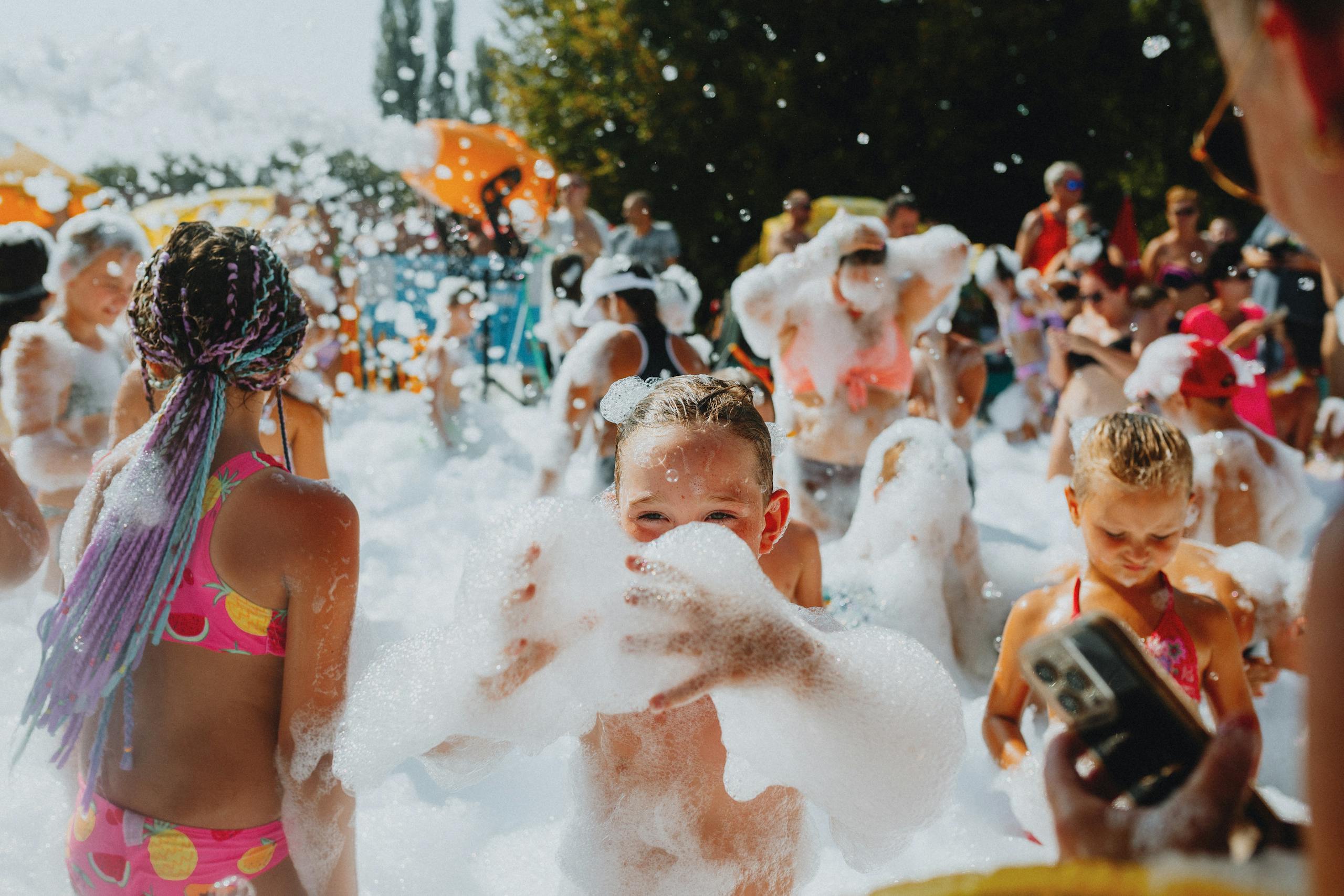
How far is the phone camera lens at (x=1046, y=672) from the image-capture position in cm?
86

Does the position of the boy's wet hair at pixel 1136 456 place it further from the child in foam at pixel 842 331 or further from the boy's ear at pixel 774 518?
the child in foam at pixel 842 331

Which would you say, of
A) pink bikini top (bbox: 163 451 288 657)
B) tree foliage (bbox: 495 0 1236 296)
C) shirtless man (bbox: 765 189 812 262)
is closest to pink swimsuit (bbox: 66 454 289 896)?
pink bikini top (bbox: 163 451 288 657)

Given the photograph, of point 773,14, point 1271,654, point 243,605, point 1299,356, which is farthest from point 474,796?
point 773,14

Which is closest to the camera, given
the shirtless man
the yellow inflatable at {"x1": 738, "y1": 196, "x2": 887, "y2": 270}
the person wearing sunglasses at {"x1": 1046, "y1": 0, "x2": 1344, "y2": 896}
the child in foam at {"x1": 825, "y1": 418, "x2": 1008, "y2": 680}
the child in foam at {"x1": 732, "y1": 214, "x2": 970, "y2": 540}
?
the person wearing sunglasses at {"x1": 1046, "y1": 0, "x2": 1344, "y2": 896}

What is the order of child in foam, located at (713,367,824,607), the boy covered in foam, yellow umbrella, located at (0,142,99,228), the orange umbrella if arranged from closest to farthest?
the boy covered in foam < child in foam, located at (713,367,824,607) < yellow umbrella, located at (0,142,99,228) < the orange umbrella

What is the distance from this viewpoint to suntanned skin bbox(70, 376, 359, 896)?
1734mm

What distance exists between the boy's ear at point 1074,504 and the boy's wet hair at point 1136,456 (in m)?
0.03

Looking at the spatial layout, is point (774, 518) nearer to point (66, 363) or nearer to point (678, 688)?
point (678, 688)

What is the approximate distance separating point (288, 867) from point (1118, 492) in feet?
6.61

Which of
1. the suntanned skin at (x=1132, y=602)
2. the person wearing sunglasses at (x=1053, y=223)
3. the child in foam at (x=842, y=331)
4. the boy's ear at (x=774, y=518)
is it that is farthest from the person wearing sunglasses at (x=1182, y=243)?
the boy's ear at (x=774, y=518)

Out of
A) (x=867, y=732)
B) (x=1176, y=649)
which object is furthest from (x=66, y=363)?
(x=1176, y=649)

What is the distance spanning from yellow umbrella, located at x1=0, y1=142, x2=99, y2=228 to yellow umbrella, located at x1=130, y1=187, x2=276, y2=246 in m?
0.67

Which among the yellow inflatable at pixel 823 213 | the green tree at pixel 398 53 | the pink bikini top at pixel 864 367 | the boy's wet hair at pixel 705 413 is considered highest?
the boy's wet hair at pixel 705 413

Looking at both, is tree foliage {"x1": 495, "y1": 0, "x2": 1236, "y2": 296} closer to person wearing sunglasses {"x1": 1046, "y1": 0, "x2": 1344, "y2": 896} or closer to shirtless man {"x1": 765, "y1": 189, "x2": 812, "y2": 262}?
shirtless man {"x1": 765, "y1": 189, "x2": 812, "y2": 262}
